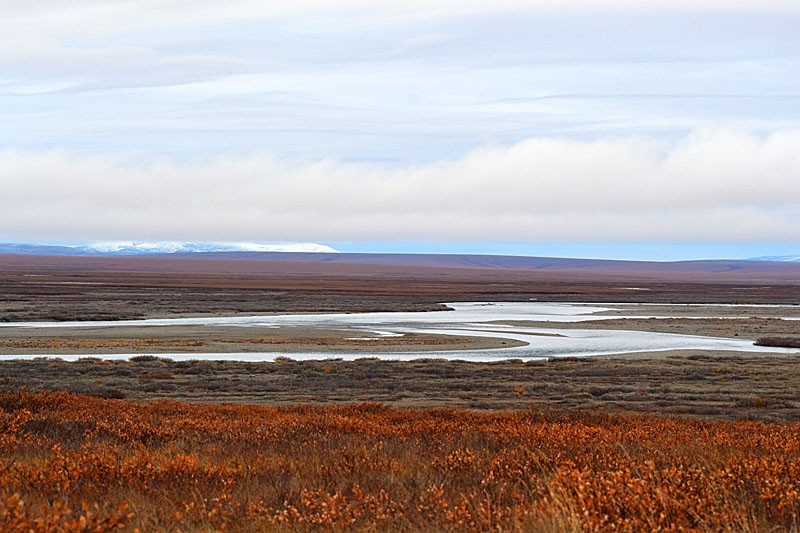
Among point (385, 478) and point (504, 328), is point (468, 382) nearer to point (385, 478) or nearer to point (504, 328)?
point (385, 478)

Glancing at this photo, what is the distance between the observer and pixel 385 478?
23.8ft

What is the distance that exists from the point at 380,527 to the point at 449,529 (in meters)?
0.50

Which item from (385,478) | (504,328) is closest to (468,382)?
(385,478)

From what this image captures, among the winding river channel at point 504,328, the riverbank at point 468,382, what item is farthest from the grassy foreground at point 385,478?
the winding river channel at point 504,328

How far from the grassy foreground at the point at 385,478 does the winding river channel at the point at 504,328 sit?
1154 inches

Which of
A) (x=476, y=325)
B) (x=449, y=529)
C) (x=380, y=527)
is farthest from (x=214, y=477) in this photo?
(x=476, y=325)

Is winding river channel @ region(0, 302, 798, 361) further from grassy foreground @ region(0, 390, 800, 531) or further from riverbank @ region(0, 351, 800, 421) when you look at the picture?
grassy foreground @ region(0, 390, 800, 531)

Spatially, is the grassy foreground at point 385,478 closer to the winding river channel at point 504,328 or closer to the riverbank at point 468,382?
the riverbank at point 468,382

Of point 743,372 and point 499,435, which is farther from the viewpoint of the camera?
point 743,372

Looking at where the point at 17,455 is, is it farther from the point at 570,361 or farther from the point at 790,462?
the point at 570,361

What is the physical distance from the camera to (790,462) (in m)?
7.57

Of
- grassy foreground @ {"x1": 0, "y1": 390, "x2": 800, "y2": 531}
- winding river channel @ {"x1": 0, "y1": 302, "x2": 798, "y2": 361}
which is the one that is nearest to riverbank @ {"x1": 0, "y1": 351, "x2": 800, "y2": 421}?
winding river channel @ {"x1": 0, "y1": 302, "x2": 798, "y2": 361}

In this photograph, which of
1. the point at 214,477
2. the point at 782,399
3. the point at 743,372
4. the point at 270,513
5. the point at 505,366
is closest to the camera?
the point at 270,513

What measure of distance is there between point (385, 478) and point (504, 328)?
52.4 meters
